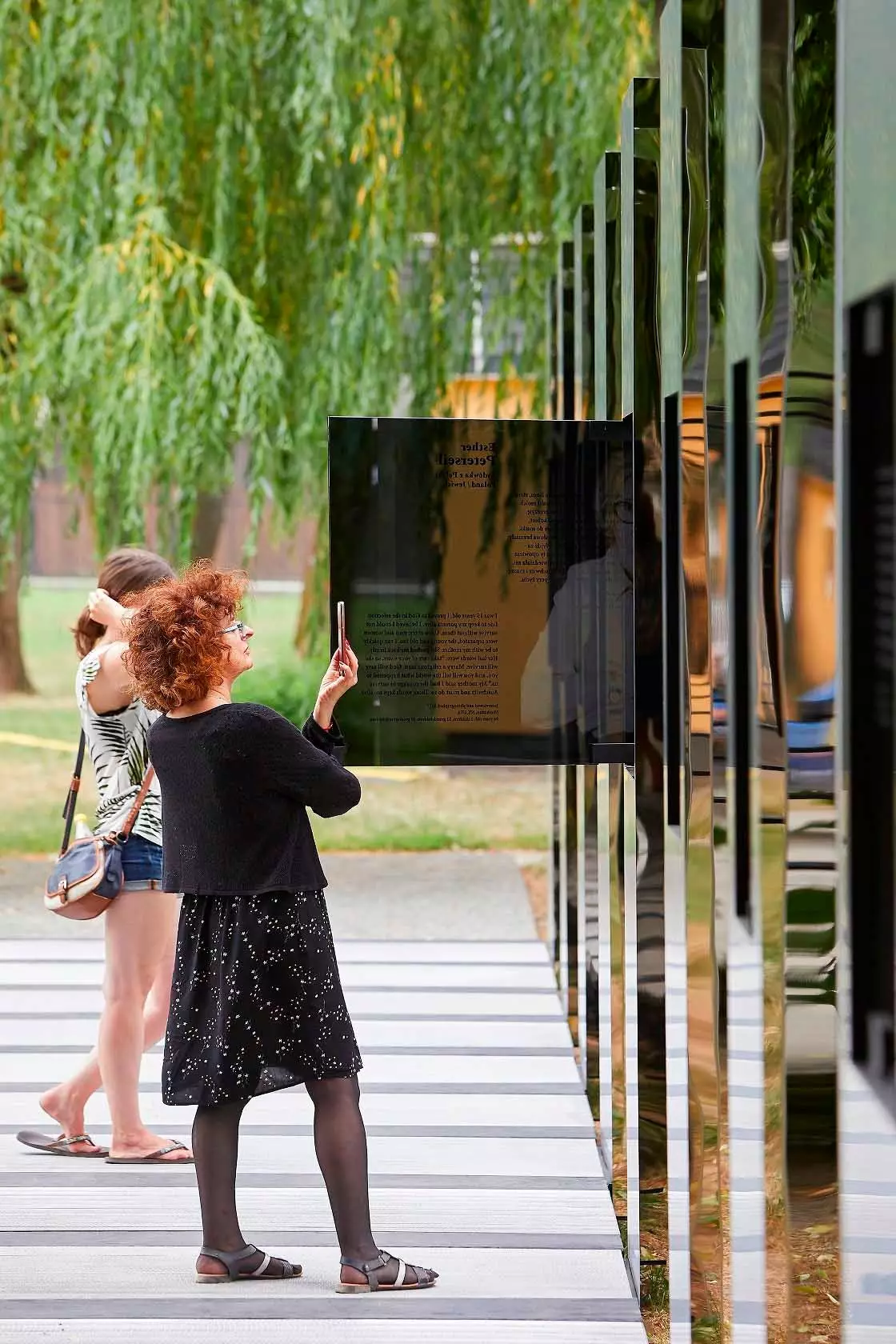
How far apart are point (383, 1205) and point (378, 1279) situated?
2.09 feet

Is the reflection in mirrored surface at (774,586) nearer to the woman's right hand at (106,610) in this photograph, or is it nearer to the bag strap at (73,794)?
the woman's right hand at (106,610)

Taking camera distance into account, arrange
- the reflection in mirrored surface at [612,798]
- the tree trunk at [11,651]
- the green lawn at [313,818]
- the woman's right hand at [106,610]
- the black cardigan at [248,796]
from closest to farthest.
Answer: the black cardigan at [248,796] → the reflection in mirrored surface at [612,798] → the woman's right hand at [106,610] → the green lawn at [313,818] → the tree trunk at [11,651]

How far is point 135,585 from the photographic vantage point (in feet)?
15.7

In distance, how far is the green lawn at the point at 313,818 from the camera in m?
12.6

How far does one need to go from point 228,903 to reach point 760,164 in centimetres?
192

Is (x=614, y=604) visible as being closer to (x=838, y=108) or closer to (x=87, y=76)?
(x=838, y=108)

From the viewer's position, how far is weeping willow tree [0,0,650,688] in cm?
837

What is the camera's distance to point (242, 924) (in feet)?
11.9

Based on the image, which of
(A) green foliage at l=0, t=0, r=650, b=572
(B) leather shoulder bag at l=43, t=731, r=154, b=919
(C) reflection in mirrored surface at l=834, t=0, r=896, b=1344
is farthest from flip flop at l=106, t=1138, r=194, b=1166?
(A) green foliage at l=0, t=0, r=650, b=572

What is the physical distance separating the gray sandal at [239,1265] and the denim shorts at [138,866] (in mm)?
1071

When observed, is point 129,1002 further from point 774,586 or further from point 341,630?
point 774,586

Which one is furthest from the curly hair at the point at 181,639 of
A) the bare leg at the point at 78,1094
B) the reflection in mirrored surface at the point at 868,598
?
the reflection in mirrored surface at the point at 868,598

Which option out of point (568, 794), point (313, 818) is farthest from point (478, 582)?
point (313, 818)

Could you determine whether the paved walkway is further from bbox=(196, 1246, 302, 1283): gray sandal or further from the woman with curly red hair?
the woman with curly red hair
